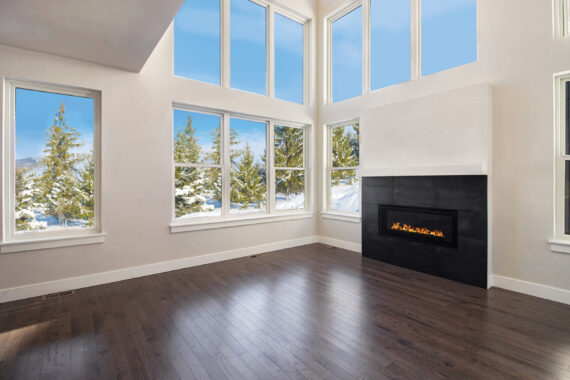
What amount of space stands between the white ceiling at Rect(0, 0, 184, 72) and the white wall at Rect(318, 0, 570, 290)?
3.42 m

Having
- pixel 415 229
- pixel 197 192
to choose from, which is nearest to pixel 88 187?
pixel 197 192

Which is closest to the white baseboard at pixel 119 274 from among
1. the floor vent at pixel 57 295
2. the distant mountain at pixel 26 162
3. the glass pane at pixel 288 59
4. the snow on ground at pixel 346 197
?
the floor vent at pixel 57 295

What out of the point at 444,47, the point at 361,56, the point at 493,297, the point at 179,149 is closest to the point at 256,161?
the point at 179,149

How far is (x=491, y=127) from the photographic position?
3236 mm

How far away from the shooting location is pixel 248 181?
4.74 meters

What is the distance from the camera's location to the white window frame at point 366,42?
13.1ft

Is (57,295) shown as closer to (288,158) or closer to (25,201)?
(25,201)

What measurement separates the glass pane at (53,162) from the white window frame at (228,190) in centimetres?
98

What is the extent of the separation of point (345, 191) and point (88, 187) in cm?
387

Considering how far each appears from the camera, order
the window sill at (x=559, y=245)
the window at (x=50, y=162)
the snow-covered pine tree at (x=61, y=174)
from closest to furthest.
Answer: the window sill at (x=559, y=245)
the window at (x=50, y=162)
the snow-covered pine tree at (x=61, y=174)

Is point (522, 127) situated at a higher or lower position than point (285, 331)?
higher

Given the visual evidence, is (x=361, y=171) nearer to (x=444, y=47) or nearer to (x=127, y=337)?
(x=444, y=47)

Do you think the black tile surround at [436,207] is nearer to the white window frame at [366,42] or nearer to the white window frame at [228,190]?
the white window frame at [228,190]

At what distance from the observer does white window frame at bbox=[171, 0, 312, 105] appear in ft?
14.3
